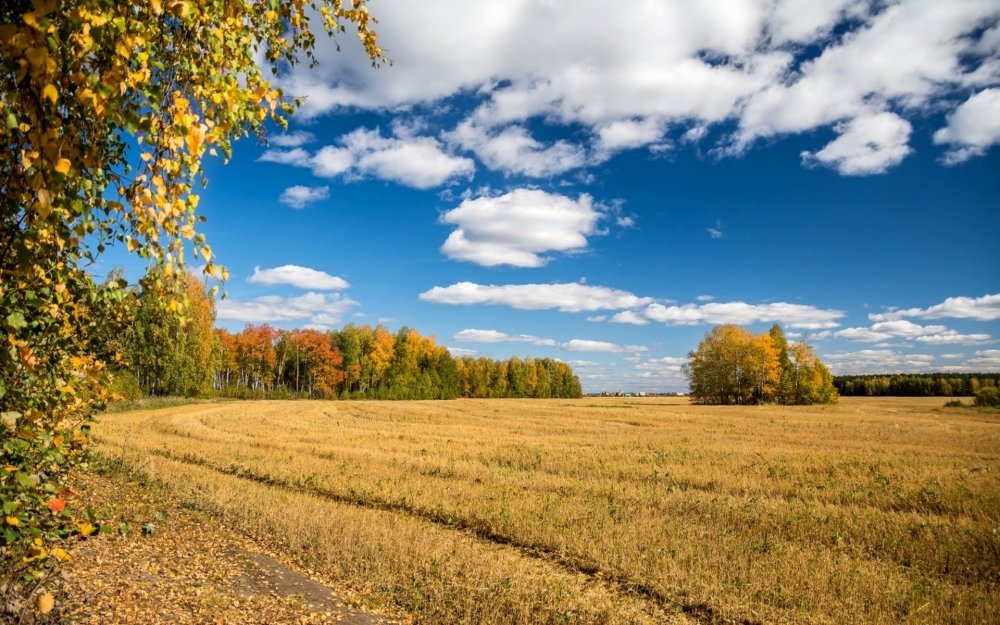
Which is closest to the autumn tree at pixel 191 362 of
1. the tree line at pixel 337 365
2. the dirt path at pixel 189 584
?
the tree line at pixel 337 365

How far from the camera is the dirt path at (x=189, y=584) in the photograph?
706cm

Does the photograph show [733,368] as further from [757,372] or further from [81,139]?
[81,139]

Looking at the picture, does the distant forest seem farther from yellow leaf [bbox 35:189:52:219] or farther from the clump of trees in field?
yellow leaf [bbox 35:189:52:219]

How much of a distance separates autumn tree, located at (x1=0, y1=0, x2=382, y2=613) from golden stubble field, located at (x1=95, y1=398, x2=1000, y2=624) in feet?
21.6

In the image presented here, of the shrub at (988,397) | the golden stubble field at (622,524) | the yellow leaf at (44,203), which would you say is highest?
the yellow leaf at (44,203)

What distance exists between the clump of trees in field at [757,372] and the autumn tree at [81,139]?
95.0 meters

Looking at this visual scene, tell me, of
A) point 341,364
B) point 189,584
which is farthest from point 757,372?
point 189,584

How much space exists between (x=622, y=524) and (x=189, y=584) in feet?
29.2

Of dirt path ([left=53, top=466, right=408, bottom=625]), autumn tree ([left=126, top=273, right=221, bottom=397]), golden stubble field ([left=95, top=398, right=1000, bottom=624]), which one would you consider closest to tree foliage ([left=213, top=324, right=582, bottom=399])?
autumn tree ([left=126, top=273, right=221, bottom=397])

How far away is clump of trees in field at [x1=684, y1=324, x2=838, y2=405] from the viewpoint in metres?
86.4

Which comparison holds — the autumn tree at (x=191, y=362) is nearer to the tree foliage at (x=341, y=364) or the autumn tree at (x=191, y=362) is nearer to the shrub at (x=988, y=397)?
the tree foliage at (x=341, y=364)

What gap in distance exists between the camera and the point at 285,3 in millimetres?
4176

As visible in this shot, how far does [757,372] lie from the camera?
87.9 meters

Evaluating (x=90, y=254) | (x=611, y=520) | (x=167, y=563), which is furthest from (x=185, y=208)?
(x=611, y=520)
